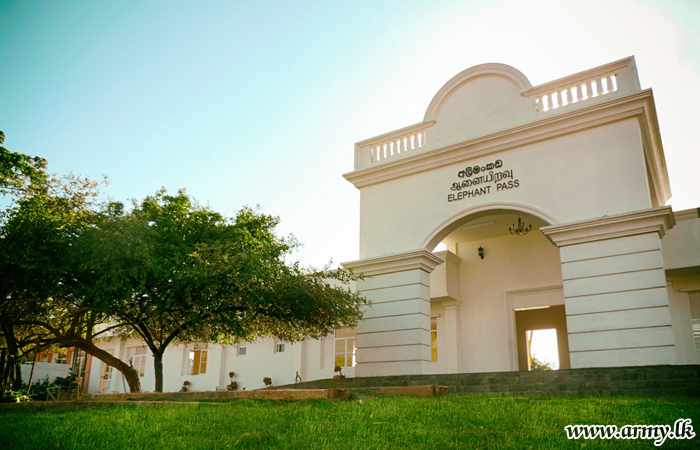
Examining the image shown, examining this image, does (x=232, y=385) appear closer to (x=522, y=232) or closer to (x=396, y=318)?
(x=396, y=318)

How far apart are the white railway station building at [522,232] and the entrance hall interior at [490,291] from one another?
4cm

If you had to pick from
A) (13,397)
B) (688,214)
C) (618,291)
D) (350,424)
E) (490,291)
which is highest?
(688,214)

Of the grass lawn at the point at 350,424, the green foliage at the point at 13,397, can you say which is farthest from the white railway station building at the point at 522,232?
the green foliage at the point at 13,397

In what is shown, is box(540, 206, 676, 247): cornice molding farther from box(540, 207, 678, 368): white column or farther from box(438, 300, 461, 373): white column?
box(438, 300, 461, 373): white column

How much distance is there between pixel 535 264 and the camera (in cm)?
1594

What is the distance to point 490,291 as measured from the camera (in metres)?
16.5

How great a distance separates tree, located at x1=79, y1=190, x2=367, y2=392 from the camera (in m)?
11.0

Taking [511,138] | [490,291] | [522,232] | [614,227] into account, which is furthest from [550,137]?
[490,291]

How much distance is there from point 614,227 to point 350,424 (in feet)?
24.3

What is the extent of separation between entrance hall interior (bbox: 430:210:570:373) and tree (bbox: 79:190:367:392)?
455 centimetres

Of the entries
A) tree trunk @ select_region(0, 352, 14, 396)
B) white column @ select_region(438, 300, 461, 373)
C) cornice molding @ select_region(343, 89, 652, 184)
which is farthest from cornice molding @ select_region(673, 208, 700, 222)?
tree trunk @ select_region(0, 352, 14, 396)

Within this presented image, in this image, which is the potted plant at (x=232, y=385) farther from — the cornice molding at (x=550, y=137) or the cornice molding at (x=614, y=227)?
the cornice molding at (x=614, y=227)

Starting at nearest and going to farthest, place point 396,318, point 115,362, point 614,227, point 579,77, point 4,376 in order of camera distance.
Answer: point 4,376 < point 614,227 < point 579,77 < point 396,318 < point 115,362

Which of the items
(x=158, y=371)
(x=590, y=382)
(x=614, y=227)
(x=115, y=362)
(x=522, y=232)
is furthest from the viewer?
(x=522, y=232)
